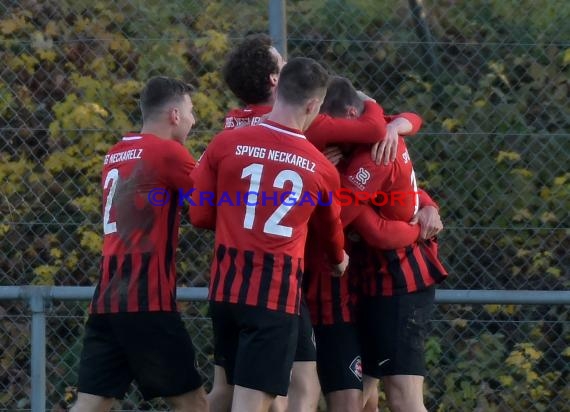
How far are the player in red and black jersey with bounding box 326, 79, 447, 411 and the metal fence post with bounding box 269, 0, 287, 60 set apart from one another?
0.80 metres

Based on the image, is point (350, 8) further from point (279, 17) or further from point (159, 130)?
point (159, 130)

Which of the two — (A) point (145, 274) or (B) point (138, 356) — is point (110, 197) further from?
(B) point (138, 356)

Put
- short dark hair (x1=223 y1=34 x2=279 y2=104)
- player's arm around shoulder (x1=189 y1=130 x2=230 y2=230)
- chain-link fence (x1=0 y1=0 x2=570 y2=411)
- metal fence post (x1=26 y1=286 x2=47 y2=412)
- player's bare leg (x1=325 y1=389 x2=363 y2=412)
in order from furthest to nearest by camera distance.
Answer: chain-link fence (x1=0 y1=0 x2=570 y2=411), metal fence post (x1=26 y1=286 x2=47 y2=412), player's bare leg (x1=325 y1=389 x2=363 y2=412), short dark hair (x1=223 y1=34 x2=279 y2=104), player's arm around shoulder (x1=189 y1=130 x2=230 y2=230)

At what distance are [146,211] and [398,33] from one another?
236cm

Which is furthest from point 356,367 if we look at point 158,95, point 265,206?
point 158,95

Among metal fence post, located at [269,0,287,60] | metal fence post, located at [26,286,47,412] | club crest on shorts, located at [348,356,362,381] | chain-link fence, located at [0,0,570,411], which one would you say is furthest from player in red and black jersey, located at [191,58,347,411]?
chain-link fence, located at [0,0,570,411]

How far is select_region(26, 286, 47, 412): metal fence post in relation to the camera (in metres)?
5.93

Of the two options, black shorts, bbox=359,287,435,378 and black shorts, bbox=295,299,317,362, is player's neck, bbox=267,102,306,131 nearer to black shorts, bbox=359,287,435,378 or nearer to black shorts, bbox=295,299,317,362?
black shorts, bbox=295,299,317,362

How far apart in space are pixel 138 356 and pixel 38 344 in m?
1.02

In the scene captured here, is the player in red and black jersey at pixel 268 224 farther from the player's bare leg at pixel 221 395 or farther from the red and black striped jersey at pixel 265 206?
the player's bare leg at pixel 221 395

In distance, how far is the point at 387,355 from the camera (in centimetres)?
532

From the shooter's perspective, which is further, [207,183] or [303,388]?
[303,388]

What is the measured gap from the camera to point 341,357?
533cm

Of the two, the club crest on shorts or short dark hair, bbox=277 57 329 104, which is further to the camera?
the club crest on shorts
